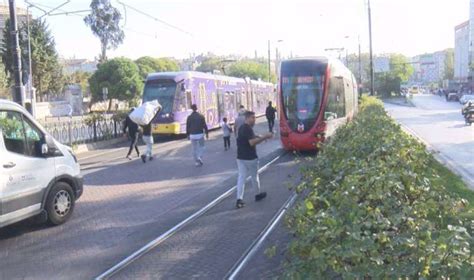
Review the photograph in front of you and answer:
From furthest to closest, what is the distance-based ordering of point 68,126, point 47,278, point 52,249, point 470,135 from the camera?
point 470,135, point 68,126, point 52,249, point 47,278

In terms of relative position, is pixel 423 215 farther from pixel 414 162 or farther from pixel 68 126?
pixel 68 126

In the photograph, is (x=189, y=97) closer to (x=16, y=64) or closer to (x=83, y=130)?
(x=83, y=130)

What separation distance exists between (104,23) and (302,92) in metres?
68.1

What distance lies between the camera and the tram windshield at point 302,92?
56.4 feet

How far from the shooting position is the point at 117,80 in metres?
68.0

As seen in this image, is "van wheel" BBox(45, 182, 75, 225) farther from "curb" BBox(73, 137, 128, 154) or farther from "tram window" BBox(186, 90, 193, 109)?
"tram window" BBox(186, 90, 193, 109)

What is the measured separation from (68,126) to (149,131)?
677 centimetres

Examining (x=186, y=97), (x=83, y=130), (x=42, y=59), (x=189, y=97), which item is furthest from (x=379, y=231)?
(x=42, y=59)

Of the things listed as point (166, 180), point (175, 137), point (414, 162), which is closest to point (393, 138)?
point (414, 162)

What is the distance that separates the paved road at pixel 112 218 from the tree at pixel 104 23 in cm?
6687

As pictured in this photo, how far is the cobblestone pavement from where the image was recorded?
6.32 meters

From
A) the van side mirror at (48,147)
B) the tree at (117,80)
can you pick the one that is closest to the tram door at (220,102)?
the van side mirror at (48,147)

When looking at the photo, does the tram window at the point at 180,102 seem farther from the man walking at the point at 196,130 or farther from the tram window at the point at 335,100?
the man walking at the point at 196,130

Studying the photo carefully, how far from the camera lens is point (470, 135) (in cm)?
2455
